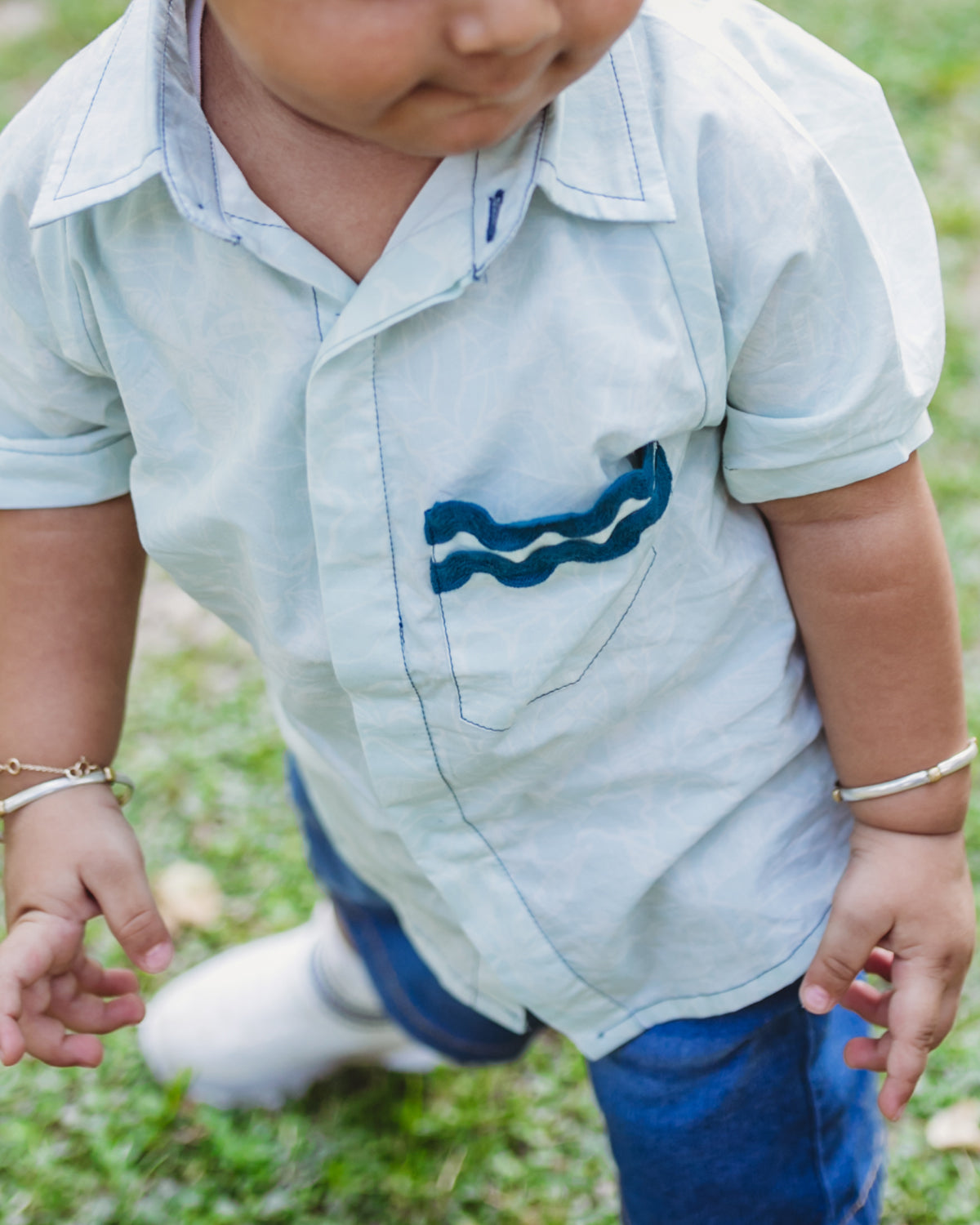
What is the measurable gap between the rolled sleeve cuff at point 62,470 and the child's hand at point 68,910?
0.25 meters

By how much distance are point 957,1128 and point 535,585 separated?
954 millimetres

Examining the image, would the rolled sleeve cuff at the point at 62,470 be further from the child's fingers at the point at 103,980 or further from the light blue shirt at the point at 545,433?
the child's fingers at the point at 103,980

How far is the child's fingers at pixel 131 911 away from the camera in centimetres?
118

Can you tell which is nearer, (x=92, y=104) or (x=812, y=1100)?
(x=92, y=104)

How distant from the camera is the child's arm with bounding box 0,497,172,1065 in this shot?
1160mm

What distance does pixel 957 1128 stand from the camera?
1.56 metres

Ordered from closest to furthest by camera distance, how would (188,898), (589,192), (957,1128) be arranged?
(589,192), (957,1128), (188,898)

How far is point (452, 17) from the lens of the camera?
0.71 metres

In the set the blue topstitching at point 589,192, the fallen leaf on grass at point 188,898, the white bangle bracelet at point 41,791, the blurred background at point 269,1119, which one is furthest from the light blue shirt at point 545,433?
the fallen leaf on grass at point 188,898

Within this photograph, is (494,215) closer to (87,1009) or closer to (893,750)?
(893,750)

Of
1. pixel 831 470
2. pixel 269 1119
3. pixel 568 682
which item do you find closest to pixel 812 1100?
pixel 568 682

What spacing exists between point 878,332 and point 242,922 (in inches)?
49.8

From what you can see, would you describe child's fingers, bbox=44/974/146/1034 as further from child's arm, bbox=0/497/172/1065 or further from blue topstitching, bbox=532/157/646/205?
blue topstitching, bbox=532/157/646/205

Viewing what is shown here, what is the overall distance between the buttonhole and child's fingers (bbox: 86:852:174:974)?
622 millimetres
